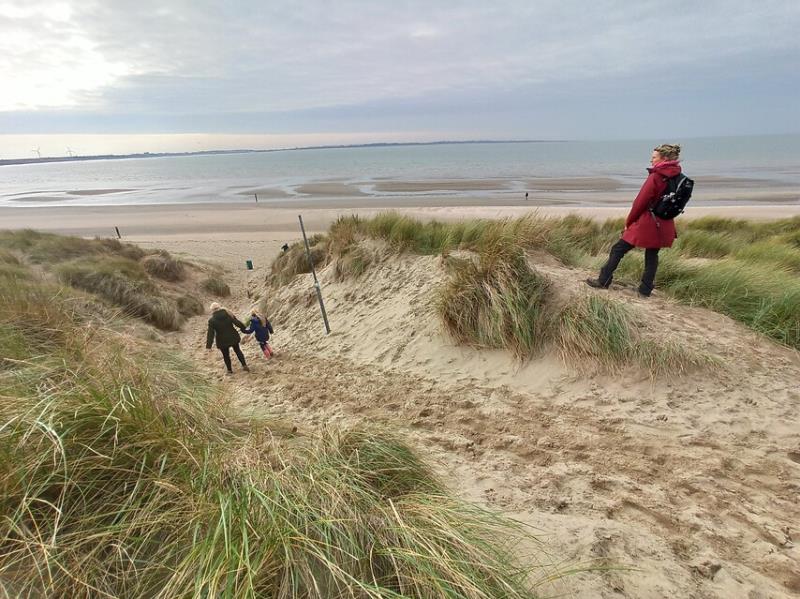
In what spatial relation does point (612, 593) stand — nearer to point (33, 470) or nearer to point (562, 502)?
point (562, 502)

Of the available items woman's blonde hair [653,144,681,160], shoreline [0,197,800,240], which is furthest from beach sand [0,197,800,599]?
shoreline [0,197,800,240]

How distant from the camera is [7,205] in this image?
44500mm

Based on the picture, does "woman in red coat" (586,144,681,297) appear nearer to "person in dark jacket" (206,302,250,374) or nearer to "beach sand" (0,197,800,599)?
"beach sand" (0,197,800,599)

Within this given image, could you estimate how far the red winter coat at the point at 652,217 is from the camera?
4859 millimetres

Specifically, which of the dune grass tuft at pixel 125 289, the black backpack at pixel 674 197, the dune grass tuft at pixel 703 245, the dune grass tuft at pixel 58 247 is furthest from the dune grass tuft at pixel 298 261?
the dune grass tuft at pixel 703 245

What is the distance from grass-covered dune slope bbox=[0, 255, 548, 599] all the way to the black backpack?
447 centimetres

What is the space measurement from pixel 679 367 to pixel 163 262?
15.3 metres

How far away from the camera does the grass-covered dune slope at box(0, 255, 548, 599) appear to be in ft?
5.37

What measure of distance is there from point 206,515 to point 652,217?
5.70 m

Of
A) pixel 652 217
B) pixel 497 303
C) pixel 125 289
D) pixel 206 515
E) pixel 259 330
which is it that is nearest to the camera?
pixel 206 515

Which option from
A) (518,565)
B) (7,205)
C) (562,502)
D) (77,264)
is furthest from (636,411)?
(7,205)

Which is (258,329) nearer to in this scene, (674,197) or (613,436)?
(613,436)

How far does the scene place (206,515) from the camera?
1870 mm

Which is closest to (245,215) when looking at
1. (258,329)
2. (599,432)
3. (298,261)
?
(298,261)
